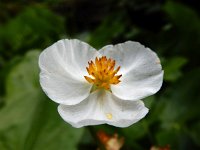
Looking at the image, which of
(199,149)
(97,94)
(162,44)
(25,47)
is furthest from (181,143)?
(97,94)

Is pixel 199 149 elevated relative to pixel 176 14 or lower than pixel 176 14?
lower

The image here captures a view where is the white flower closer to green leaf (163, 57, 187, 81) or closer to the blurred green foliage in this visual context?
the blurred green foliage

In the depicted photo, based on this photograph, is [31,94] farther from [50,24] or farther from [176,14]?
[176,14]

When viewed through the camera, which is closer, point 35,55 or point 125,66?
point 125,66

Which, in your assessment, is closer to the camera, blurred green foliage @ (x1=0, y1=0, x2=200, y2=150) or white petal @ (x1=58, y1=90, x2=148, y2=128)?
white petal @ (x1=58, y1=90, x2=148, y2=128)

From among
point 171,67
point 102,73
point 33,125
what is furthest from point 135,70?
point 171,67

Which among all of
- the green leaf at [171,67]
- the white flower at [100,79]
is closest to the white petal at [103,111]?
the white flower at [100,79]

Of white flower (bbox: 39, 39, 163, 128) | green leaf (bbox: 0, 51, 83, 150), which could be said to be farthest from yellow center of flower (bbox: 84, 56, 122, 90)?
green leaf (bbox: 0, 51, 83, 150)
